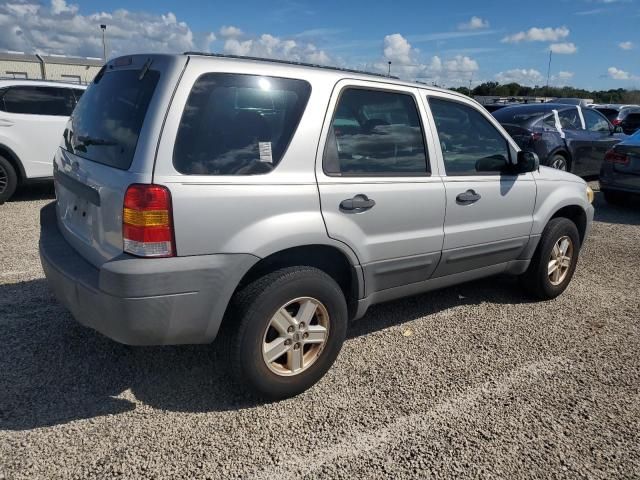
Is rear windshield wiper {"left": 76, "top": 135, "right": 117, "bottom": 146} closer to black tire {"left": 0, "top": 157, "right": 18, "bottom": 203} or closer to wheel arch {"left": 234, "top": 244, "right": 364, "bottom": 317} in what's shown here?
wheel arch {"left": 234, "top": 244, "right": 364, "bottom": 317}

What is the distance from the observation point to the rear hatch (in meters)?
2.44

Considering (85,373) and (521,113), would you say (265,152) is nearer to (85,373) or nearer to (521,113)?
(85,373)

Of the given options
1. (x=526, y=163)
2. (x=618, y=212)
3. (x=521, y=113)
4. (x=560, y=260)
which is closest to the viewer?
(x=526, y=163)

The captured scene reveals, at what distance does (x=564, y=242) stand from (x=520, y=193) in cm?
90

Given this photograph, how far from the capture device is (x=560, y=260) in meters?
4.60

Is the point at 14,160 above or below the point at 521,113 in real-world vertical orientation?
below

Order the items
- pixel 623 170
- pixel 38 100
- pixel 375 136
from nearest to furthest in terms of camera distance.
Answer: pixel 375 136 < pixel 38 100 < pixel 623 170

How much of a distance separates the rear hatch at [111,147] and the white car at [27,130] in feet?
17.0

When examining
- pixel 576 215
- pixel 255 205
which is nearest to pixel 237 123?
pixel 255 205

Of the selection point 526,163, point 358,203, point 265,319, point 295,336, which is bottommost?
point 295,336

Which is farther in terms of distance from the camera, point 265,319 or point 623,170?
point 623,170

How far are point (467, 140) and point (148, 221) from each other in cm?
245

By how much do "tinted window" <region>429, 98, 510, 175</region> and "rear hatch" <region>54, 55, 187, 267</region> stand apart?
6.20 ft

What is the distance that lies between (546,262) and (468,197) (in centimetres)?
128
